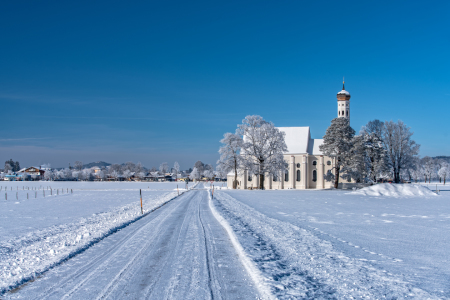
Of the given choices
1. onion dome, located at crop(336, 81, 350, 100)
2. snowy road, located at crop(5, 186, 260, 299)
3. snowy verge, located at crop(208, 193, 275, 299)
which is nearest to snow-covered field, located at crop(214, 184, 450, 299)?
snowy verge, located at crop(208, 193, 275, 299)

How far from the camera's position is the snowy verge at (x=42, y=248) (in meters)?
7.28

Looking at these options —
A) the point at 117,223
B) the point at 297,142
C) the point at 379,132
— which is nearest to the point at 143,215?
the point at 117,223

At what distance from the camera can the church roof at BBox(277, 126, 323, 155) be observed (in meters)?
65.8

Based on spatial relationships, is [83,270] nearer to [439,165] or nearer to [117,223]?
[117,223]

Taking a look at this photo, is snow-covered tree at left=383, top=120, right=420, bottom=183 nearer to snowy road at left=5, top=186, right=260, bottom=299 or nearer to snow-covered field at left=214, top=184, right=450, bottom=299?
snow-covered field at left=214, top=184, right=450, bottom=299

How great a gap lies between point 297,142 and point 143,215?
53452 mm

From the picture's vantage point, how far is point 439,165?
15825 cm

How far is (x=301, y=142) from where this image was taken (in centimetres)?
6706

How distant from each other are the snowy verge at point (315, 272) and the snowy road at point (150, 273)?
0.60 m

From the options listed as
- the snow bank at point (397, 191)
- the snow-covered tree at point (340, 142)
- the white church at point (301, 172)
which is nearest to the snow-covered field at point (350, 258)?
the snow bank at point (397, 191)

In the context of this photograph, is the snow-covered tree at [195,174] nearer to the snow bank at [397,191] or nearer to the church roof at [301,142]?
the church roof at [301,142]

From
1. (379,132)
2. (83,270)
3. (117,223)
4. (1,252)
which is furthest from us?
(379,132)

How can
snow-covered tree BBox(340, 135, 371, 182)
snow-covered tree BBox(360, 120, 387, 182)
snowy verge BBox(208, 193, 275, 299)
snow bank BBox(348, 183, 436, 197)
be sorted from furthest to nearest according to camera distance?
snow-covered tree BBox(360, 120, 387, 182)
snow-covered tree BBox(340, 135, 371, 182)
snow bank BBox(348, 183, 436, 197)
snowy verge BBox(208, 193, 275, 299)

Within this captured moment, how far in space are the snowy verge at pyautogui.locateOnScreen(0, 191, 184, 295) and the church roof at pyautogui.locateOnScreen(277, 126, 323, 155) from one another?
55.0 metres
